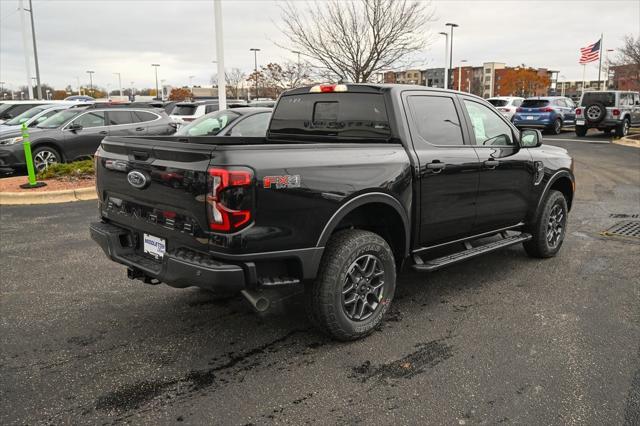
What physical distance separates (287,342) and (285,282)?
0.69 meters

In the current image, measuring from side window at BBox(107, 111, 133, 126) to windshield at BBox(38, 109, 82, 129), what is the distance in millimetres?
724

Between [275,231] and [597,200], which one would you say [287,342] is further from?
[597,200]

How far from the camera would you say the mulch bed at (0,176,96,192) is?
9.48 m

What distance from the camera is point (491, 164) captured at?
186 inches

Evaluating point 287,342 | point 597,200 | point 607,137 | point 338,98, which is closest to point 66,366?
point 287,342

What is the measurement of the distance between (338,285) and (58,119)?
11.5 m

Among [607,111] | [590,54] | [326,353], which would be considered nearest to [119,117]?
[326,353]

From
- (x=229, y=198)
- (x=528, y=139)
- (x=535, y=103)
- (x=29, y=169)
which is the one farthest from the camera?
(x=535, y=103)

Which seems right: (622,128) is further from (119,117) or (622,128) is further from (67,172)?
(67,172)

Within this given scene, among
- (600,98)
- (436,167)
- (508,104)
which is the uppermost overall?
(600,98)

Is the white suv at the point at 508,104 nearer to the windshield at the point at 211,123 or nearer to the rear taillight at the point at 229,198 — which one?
the windshield at the point at 211,123

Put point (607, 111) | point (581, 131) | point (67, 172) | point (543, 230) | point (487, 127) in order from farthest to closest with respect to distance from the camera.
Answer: point (581, 131)
point (607, 111)
point (67, 172)
point (543, 230)
point (487, 127)

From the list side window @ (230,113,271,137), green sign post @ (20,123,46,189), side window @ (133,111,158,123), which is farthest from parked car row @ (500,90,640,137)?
green sign post @ (20,123,46,189)

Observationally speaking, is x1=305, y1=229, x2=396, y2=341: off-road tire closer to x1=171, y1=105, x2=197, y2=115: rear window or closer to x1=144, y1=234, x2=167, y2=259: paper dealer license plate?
x1=144, y1=234, x2=167, y2=259: paper dealer license plate
